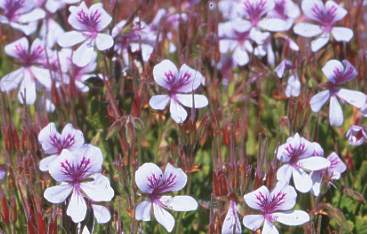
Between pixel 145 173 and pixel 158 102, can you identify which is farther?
pixel 158 102

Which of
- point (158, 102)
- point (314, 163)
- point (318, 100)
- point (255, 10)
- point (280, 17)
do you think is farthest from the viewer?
point (280, 17)

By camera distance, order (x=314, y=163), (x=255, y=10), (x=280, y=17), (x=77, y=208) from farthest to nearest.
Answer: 1. (x=280, y=17)
2. (x=255, y=10)
3. (x=314, y=163)
4. (x=77, y=208)

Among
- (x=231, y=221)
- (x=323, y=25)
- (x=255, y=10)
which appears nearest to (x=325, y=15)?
(x=323, y=25)

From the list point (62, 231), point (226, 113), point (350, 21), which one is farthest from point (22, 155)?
point (350, 21)

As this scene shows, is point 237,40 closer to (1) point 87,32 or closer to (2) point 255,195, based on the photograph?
(1) point 87,32

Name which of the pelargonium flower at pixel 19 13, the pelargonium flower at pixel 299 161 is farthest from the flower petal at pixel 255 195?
the pelargonium flower at pixel 19 13

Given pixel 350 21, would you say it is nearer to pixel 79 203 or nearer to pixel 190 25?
pixel 190 25
